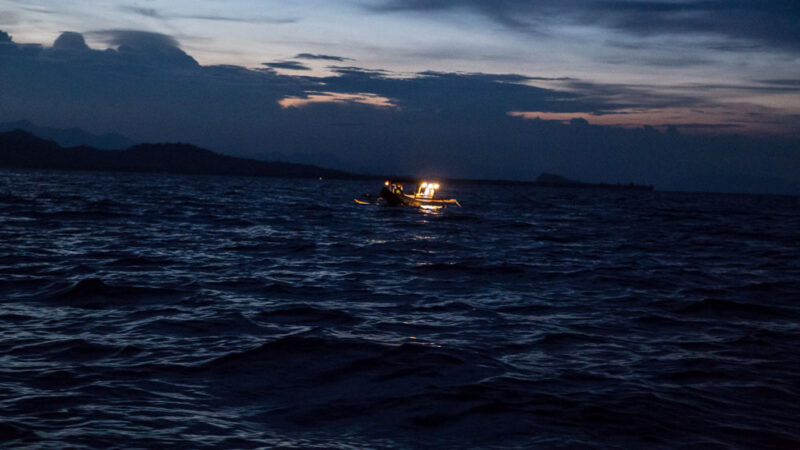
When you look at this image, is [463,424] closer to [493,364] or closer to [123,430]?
[493,364]

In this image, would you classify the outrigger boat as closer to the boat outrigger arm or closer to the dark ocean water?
the boat outrigger arm

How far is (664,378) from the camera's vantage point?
10.1 m

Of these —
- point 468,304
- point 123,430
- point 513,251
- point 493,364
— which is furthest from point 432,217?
point 123,430

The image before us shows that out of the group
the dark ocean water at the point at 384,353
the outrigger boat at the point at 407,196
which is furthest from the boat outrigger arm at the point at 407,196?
the dark ocean water at the point at 384,353

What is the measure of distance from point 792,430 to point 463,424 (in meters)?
4.48

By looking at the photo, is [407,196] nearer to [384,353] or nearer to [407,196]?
[407,196]

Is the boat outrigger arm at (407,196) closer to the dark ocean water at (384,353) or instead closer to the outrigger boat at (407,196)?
the outrigger boat at (407,196)

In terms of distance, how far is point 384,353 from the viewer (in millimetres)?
11188

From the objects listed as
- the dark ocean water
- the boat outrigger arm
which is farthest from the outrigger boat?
the dark ocean water

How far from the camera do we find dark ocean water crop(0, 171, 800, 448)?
7707 millimetres

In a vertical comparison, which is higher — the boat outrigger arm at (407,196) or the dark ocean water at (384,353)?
the boat outrigger arm at (407,196)

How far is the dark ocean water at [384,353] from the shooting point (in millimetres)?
7707

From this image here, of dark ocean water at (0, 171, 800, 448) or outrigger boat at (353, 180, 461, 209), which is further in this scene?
outrigger boat at (353, 180, 461, 209)

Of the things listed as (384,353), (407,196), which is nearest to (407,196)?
(407,196)
